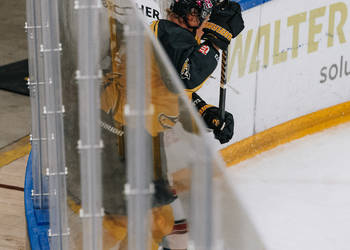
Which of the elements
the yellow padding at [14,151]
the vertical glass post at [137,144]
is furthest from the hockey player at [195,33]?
the yellow padding at [14,151]

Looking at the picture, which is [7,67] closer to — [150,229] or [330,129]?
[330,129]

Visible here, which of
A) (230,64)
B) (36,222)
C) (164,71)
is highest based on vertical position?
(230,64)

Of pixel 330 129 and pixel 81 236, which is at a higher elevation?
pixel 330 129

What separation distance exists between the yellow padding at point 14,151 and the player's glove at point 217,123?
5.00 feet

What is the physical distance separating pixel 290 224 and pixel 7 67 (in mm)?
3431

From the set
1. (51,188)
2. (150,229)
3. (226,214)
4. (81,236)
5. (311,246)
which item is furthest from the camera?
(311,246)

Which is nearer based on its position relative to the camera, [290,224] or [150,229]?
[150,229]

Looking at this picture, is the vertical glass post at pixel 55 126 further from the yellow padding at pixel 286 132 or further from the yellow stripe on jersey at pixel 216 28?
the yellow padding at pixel 286 132

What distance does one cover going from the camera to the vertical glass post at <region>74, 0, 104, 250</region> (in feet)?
5.74

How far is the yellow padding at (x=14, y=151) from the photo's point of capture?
459 centimetres

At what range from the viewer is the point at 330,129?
17.0 ft

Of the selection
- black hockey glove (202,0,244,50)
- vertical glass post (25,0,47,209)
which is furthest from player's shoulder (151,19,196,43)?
vertical glass post (25,0,47,209)

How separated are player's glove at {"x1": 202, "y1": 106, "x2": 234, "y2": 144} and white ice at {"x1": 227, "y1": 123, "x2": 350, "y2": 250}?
17.3 inches

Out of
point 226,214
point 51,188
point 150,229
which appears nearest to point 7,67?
point 51,188
